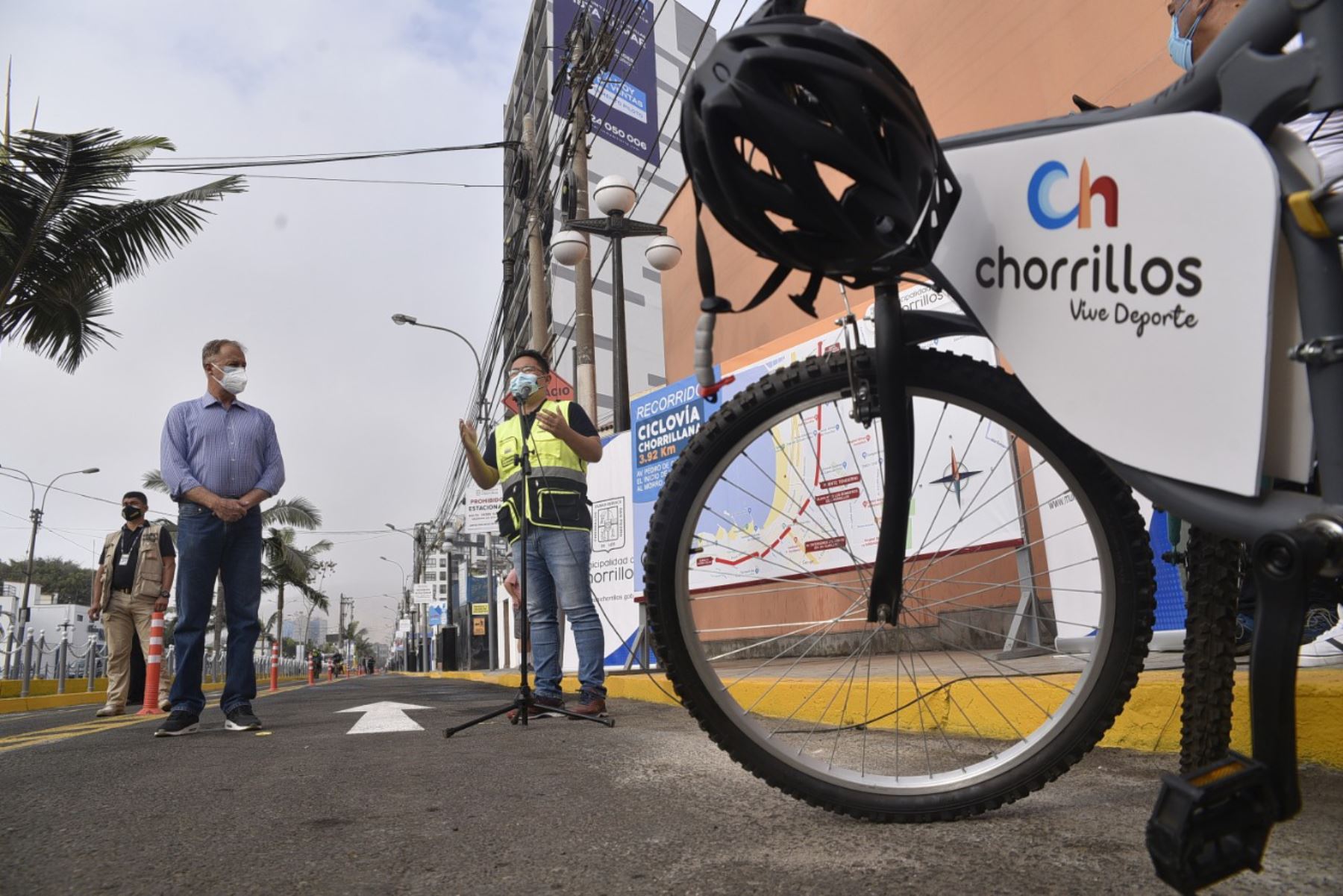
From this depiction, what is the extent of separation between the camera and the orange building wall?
19.4ft

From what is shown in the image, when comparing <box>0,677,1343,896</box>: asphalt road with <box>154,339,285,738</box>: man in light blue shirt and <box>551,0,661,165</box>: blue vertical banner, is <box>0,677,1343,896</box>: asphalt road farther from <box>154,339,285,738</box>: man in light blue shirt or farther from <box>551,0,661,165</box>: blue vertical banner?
<box>551,0,661,165</box>: blue vertical banner

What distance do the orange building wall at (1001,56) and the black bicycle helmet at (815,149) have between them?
201 inches

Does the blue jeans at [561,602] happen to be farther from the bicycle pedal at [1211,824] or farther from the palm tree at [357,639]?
the palm tree at [357,639]

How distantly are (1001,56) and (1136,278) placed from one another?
7014 millimetres

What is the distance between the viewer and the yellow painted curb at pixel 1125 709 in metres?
1.88

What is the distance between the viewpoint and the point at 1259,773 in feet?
3.23

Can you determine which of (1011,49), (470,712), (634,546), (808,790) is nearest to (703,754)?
(808,790)

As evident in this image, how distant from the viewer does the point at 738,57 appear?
1283mm

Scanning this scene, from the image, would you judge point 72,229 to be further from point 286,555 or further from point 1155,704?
point 286,555

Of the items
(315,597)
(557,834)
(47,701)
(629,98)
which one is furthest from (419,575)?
(557,834)

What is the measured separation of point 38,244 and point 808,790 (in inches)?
349

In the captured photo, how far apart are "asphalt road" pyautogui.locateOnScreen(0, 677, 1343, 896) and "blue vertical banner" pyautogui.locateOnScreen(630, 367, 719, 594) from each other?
19.1 ft

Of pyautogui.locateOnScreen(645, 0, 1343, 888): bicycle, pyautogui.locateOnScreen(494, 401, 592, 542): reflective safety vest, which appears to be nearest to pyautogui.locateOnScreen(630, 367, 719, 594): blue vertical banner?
pyautogui.locateOnScreen(494, 401, 592, 542): reflective safety vest

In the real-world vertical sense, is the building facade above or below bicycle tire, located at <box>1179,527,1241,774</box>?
above
